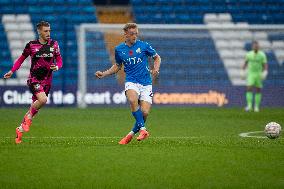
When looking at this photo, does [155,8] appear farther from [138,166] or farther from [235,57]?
[138,166]

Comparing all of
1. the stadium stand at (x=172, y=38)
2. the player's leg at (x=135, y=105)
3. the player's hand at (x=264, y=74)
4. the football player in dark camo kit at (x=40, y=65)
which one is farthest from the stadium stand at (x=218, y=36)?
the player's leg at (x=135, y=105)

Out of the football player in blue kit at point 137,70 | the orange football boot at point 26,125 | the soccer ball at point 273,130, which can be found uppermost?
the football player in blue kit at point 137,70

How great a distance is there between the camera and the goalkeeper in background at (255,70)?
25562mm

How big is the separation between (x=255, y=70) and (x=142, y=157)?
49.9 feet

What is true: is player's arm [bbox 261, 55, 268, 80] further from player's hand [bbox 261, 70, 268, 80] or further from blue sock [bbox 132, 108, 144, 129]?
blue sock [bbox 132, 108, 144, 129]

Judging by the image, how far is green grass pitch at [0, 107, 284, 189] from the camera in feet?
29.7

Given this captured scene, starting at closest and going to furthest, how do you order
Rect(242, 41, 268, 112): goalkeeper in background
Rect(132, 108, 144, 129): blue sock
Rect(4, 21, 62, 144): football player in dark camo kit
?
Rect(132, 108, 144, 129): blue sock, Rect(4, 21, 62, 144): football player in dark camo kit, Rect(242, 41, 268, 112): goalkeeper in background

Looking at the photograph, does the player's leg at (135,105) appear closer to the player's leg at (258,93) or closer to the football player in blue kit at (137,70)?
the football player in blue kit at (137,70)

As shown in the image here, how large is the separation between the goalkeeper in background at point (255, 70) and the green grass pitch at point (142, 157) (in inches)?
259

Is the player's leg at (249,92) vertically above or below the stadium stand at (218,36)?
below

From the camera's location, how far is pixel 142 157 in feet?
36.8

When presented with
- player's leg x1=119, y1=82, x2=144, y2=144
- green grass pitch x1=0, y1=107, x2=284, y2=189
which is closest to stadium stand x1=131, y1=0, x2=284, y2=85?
green grass pitch x1=0, y1=107, x2=284, y2=189

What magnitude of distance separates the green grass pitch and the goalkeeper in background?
6.59m

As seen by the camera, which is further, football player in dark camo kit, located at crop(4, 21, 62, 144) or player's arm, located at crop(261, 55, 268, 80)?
player's arm, located at crop(261, 55, 268, 80)
